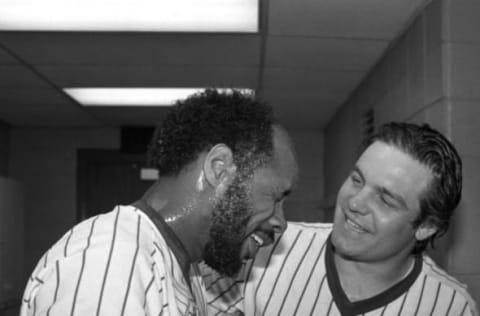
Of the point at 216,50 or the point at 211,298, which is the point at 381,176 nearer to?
the point at 211,298

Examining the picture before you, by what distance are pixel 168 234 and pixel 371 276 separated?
853 millimetres

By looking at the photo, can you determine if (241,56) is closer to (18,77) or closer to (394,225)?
(18,77)

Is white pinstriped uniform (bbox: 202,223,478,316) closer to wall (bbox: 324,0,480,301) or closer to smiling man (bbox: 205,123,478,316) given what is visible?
smiling man (bbox: 205,123,478,316)

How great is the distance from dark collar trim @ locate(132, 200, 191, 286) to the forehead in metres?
0.67

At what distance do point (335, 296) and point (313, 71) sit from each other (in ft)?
8.18

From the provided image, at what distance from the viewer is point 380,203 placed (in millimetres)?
1660

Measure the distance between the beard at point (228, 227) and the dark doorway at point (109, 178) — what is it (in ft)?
17.3

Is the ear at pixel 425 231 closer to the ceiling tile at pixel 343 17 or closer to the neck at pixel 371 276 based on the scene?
the neck at pixel 371 276

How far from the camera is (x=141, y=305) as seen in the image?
0.95m

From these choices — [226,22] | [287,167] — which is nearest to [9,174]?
[226,22]

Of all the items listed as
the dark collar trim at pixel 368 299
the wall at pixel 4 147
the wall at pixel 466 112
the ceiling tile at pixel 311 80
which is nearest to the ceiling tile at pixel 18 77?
the ceiling tile at pixel 311 80

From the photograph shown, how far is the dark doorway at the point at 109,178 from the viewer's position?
6398 millimetres

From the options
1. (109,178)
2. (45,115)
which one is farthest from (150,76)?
(109,178)

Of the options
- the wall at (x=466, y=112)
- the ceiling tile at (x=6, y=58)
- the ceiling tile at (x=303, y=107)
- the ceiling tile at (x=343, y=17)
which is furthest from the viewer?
the ceiling tile at (x=303, y=107)
